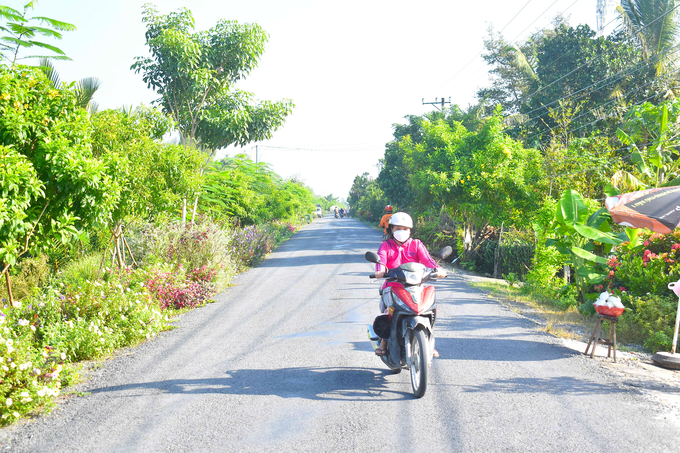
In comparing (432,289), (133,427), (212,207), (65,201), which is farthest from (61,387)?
(212,207)

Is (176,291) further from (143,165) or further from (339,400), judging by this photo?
(339,400)

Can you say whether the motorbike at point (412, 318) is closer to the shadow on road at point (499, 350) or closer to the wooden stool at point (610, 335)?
the shadow on road at point (499, 350)

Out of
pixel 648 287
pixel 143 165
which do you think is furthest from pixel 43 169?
pixel 648 287

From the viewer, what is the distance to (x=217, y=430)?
172 inches

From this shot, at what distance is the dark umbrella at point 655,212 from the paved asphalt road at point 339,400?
1.03 metres

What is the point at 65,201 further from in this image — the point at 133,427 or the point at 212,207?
the point at 212,207

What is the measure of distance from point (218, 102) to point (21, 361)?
11327mm

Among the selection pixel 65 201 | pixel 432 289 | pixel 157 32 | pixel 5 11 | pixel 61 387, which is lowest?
pixel 61 387

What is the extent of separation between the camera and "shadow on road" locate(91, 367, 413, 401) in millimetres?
5238

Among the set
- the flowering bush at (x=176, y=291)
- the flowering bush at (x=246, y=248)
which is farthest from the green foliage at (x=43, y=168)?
the flowering bush at (x=246, y=248)

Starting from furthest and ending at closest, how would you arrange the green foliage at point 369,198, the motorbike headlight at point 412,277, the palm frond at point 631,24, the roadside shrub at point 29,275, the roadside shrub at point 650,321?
the green foliage at point 369,198 < the palm frond at point 631,24 < the roadside shrub at point 29,275 < the roadside shrub at point 650,321 < the motorbike headlight at point 412,277

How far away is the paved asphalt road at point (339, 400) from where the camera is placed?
13.6 ft

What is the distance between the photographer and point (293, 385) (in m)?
5.51

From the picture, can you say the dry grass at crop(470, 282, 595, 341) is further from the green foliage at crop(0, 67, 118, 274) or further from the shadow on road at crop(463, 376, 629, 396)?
the green foliage at crop(0, 67, 118, 274)
